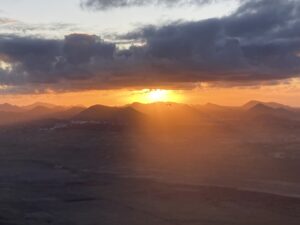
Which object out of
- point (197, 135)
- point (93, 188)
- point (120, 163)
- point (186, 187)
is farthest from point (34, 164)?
point (197, 135)

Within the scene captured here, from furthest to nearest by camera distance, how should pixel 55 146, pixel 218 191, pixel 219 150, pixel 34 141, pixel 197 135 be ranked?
pixel 197 135 < pixel 34 141 < pixel 55 146 < pixel 219 150 < pixel 218 191

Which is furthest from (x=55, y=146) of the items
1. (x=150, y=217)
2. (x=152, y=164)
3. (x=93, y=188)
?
(x=150, y=217)

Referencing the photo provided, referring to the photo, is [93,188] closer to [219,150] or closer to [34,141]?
[219,150]

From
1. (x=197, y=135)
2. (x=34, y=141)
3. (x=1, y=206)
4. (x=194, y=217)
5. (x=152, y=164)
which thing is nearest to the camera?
(x=194, y=217)

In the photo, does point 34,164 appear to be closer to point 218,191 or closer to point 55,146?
point 55,146

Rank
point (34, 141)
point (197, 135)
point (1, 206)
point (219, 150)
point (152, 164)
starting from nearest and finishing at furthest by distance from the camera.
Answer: point (1, 206), point (152, 164), point (219, 150), point (34, 141), point (197, 135)

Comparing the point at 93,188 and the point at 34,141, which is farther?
the point at 34,141

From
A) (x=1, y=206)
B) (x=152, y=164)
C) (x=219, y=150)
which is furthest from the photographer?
(x=219, y=150)

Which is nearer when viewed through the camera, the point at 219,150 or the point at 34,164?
the point at 34,164

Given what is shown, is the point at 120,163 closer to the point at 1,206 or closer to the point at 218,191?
the point at 218,191
